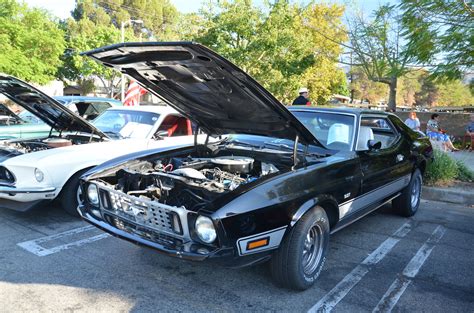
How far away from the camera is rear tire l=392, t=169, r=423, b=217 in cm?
527

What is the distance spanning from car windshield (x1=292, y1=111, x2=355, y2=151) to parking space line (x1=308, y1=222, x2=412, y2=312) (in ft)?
3.79

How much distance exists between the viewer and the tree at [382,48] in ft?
31.2

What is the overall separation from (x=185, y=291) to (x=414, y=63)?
782 cm

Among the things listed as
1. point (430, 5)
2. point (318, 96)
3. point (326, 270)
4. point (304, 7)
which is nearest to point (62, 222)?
point (326, 270)

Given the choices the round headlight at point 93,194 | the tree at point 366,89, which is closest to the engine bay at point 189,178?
the round headlight at point 93,194

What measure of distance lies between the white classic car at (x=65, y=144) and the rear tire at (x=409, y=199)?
329 centimetres

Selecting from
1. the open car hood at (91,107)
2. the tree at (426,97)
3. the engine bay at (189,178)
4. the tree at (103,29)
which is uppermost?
the tree at (103,29)

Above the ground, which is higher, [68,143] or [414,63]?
[414,63]

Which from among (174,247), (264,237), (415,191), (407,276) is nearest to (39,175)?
(174,247)

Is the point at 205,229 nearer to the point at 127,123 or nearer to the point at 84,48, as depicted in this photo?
the point at 127,123

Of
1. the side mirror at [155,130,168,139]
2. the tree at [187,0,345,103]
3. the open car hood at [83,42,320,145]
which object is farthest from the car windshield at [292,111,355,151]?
the tree at [187,0,345,103]

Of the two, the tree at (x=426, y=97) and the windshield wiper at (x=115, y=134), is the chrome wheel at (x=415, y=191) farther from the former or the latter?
the tree at (x=426, y=97)

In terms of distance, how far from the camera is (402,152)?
4.87 metres

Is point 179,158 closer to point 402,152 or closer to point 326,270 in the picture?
point 326,270
